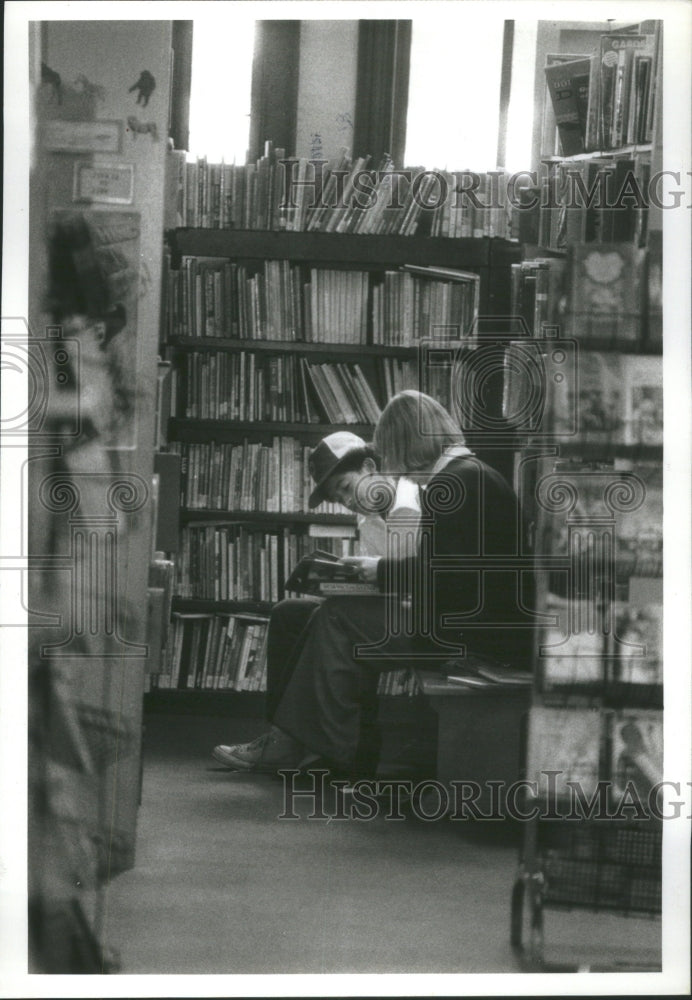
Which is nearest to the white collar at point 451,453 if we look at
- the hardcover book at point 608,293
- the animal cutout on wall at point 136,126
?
the hardcover book at point 608,293

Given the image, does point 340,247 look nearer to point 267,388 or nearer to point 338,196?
point 338,196

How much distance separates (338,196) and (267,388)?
0.48 m

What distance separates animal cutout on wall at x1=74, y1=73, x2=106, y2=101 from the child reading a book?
2.88 ft

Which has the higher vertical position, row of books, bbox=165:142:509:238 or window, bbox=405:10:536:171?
window, bbox=405:10:536:171

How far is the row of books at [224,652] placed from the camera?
2.94m

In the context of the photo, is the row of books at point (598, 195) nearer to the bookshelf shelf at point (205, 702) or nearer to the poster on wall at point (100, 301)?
the poster on wall at point (100, 301)

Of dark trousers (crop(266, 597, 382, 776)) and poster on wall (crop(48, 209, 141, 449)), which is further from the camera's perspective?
dark trousers (crop(266, 597, 382, 776))

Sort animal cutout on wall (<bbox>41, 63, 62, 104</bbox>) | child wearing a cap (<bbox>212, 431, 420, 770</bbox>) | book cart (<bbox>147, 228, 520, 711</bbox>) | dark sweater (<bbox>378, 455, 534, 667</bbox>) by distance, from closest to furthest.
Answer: animal cutout on wall (<bbox>41, 63, 62, 104</bbox>) < dark sweater (<bbox>378, 455, 534, 667</bbox>) < child wearing a cap (<bbox>212, 431, 420, 770</bbox>) < book cart (<bbox>147, 228, 520, 711</bbox>)

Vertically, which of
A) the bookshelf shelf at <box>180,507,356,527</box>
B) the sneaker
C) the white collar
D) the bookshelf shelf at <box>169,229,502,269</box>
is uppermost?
the bookshelf shelf at <box>169,229,502,269</box>

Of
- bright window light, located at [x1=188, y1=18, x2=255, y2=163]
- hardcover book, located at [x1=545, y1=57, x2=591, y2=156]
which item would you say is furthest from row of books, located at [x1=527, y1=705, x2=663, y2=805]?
bright window light, located at [x1=188, y1=18, x2=255, y2=163]

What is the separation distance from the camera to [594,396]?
2.62 metres

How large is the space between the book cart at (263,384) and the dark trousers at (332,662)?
5 cm

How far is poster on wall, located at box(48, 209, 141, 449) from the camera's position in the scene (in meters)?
2.58

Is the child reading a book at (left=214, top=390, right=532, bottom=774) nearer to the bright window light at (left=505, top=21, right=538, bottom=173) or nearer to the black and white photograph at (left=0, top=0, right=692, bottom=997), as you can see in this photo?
the black and white photograph at (left=0, top=0, right=692, bottom=997)
